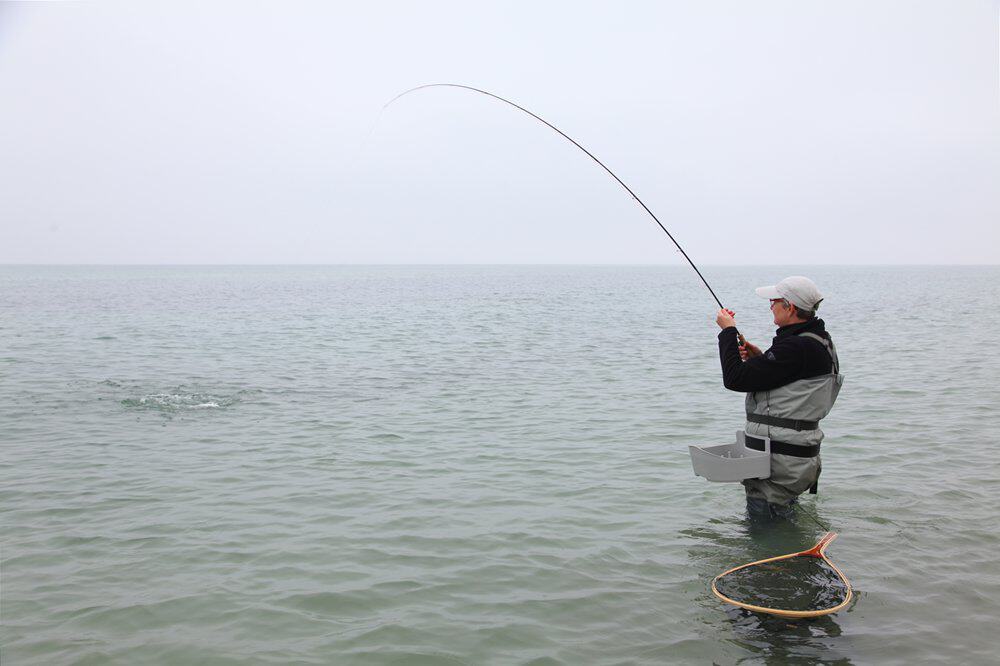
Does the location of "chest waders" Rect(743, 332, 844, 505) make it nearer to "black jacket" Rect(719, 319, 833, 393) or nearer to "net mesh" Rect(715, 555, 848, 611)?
"black jacket" Rect(719, 319, 833, 393)

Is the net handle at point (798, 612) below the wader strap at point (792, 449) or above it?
below

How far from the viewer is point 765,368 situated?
5.60 m

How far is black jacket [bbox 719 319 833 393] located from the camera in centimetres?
557

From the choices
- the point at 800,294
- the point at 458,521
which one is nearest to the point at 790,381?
the point at 800,294

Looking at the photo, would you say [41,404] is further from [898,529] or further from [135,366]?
[898,529]

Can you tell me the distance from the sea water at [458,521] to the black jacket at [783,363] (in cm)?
151

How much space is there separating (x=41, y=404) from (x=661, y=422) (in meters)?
10.0

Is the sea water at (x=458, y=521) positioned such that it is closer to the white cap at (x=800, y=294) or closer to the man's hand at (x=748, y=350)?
the man's hand at (x=748, y=350)

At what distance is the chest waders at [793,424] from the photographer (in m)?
5.67

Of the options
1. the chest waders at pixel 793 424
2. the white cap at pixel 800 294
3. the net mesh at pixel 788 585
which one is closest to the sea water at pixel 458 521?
the net mesh at pixel 788 585

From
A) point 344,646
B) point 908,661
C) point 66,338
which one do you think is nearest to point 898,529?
point 908,661

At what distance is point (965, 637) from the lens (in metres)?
4.93

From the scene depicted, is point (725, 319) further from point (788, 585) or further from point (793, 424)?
point (788, 585)

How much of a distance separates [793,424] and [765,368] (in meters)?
0.50
